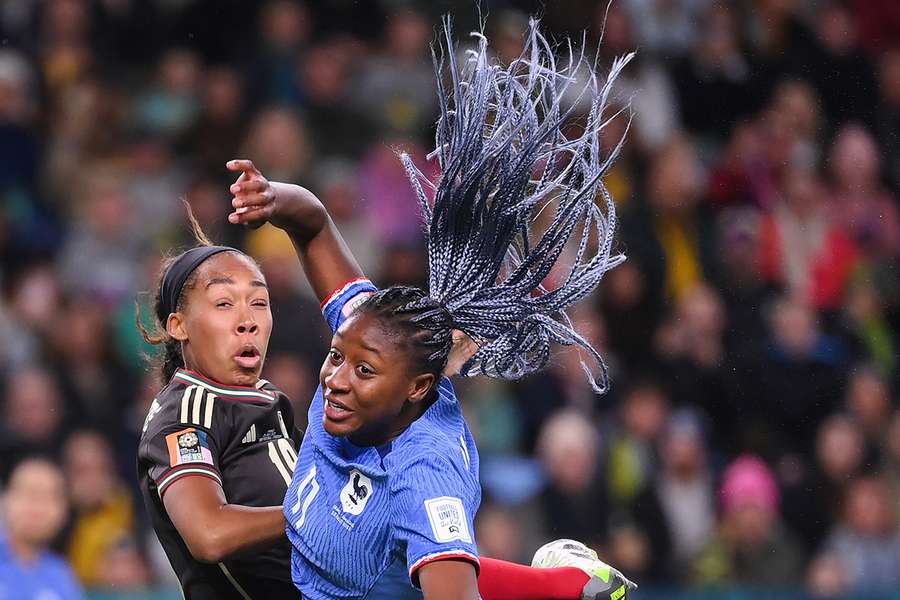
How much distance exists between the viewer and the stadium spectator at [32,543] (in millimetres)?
5805

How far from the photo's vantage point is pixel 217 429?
3.39 m

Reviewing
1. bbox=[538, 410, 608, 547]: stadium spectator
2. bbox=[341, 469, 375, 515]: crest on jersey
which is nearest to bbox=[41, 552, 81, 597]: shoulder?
bbox=[538, 410, 608, 547]: stadium spectator

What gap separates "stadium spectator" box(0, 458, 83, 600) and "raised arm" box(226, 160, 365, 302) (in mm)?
2713

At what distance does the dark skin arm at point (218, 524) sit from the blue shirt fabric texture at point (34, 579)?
9.52 ft

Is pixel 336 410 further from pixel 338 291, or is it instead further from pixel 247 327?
pixel 247 327

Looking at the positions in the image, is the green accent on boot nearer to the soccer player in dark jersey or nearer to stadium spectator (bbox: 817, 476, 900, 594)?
the soccer player in dark jersey

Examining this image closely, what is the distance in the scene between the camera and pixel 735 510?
6.68 metres

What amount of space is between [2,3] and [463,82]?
5432 mm

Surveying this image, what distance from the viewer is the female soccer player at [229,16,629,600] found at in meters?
2.83

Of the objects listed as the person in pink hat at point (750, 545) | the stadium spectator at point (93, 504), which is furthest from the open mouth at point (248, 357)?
the person in pink hat at point (750, 545)

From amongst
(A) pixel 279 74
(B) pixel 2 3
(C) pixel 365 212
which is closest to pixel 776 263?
(C) pixel 365 212

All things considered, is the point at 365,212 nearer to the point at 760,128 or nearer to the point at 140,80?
the point at 140,80

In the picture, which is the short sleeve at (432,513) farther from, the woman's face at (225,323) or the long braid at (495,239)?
the woman's face at (225,323)

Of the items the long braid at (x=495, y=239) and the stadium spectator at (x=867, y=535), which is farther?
the stadium spectator at (x=867, y=535)
